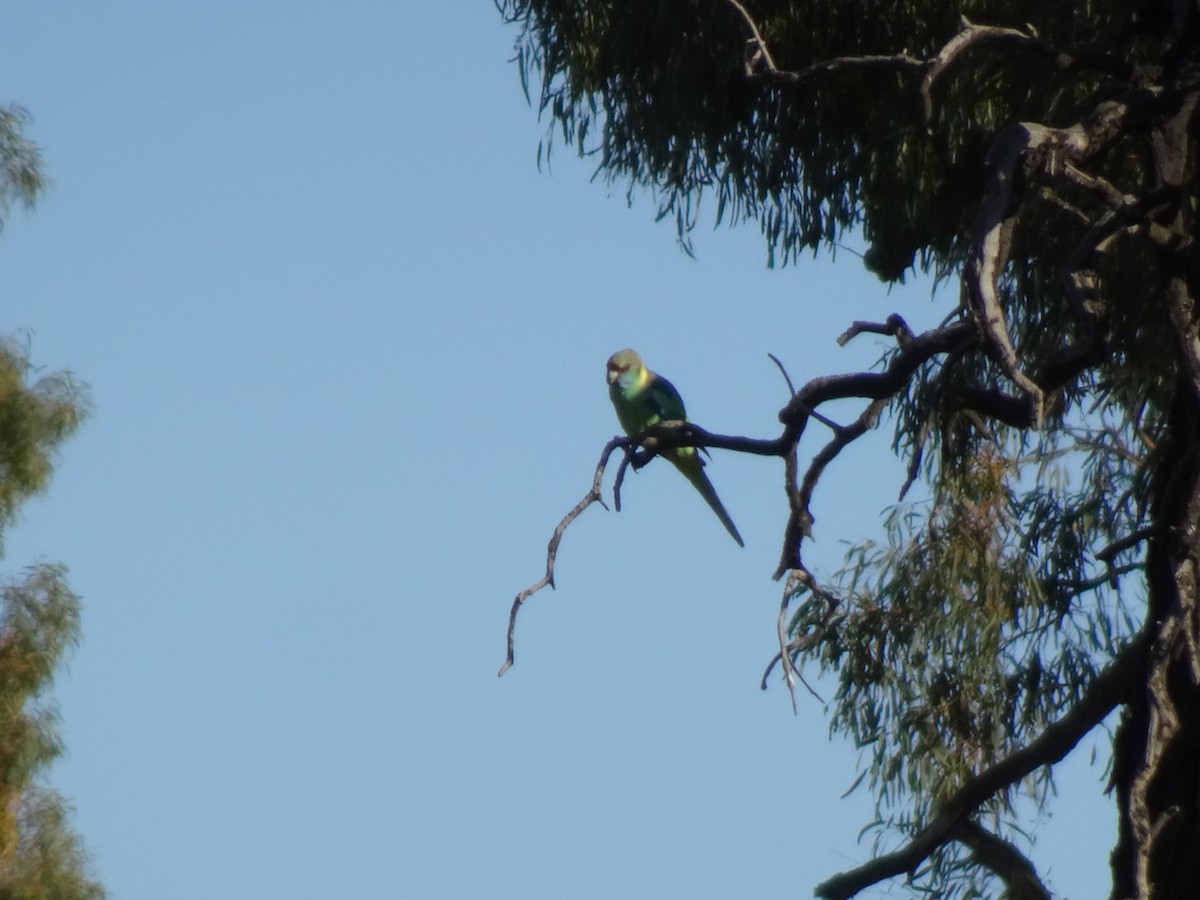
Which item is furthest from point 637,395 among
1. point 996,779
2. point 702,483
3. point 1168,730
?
point 1168,730

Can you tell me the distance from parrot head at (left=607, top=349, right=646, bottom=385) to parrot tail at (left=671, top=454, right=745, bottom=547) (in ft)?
2.71

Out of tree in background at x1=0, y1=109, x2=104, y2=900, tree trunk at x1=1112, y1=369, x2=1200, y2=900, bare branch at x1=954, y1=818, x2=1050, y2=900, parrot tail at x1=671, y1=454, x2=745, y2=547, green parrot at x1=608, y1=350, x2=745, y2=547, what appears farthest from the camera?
tree in background at x1=0, y1=109, x2=104, y2=900

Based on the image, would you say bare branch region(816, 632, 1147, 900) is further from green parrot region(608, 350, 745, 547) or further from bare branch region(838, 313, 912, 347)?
green parrot region(608, 350, 745, 547)

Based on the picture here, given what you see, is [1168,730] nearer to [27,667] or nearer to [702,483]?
[702,483]

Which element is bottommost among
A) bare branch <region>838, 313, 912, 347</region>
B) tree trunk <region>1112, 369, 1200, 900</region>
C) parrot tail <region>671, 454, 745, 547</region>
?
tree trunk <region>1112, 369, 1200, 900</region>

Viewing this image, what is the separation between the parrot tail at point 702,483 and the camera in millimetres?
5219

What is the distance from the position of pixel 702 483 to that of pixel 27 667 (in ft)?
17.0

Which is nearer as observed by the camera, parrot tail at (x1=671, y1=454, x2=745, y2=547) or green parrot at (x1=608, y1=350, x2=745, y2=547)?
parrot tail at (x1=671, y1=454, x2=745, y2=547)

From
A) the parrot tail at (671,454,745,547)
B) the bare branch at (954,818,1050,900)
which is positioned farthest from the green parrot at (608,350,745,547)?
the bare branch at (954,818,1050,900)

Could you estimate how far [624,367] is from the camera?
6078 millimetres

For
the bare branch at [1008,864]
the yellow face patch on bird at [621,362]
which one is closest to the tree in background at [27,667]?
the yellow face patch on bird at [621,362]

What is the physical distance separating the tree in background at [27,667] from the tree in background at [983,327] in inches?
210

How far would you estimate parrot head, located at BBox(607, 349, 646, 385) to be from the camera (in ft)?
20.0

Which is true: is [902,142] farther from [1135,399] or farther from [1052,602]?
[1052,602]
